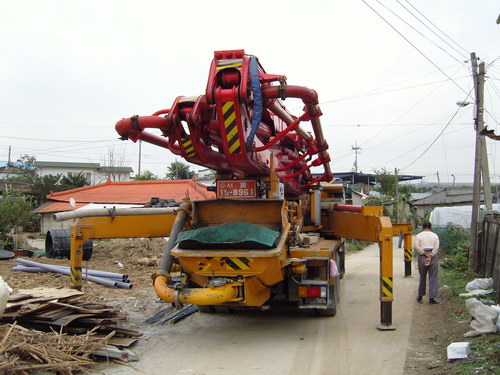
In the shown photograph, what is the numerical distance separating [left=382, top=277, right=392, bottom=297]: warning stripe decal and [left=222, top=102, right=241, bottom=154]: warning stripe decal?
3254 millimetres

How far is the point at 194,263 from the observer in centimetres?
721

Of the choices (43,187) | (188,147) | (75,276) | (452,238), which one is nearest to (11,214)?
(75,276)

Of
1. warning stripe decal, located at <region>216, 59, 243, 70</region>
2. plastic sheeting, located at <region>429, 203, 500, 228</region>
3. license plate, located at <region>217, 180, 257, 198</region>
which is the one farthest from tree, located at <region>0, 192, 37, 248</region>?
plastic sheeting, located at <region>429, 203, 500, 228</region>

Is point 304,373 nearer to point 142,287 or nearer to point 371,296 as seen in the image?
point 371,296

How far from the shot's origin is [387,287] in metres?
7.92

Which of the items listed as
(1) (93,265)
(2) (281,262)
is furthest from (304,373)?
(1) (93,265)

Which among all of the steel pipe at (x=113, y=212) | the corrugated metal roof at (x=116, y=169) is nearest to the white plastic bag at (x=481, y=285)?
the steel pipe at (x=113, y=212)

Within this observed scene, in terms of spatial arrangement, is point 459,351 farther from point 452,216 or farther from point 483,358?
point 452,216

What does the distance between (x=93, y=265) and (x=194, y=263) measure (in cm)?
835

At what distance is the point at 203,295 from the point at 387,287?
3.09 metres

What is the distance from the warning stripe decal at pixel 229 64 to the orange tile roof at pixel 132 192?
1701cm

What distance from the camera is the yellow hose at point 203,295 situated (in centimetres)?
691

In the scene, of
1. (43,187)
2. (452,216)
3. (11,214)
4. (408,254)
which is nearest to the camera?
(408,254)

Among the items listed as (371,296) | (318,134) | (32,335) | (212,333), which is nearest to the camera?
(32,335)
